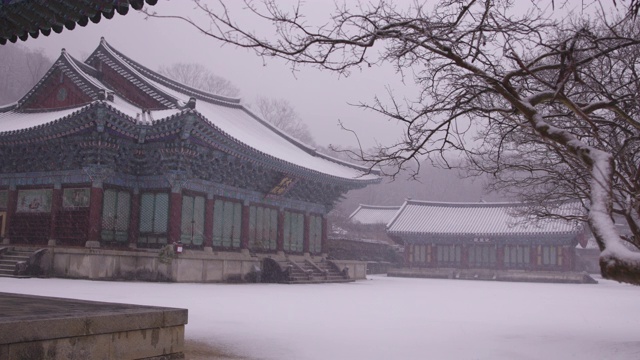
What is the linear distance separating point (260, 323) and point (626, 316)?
29.3 feet

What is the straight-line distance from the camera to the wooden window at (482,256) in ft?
134

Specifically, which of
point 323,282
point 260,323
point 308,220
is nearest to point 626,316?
point 260,323

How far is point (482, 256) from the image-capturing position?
4119 cm

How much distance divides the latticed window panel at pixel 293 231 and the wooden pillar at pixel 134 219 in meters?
7.44

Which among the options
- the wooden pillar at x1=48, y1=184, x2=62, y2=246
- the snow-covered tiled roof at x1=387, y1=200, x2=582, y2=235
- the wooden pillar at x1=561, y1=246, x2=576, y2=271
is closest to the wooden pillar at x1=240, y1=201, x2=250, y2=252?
the wooden pillar at x1=48, y1=184, x2=62, y2=246

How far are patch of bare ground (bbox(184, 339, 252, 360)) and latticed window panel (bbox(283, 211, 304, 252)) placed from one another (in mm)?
18639

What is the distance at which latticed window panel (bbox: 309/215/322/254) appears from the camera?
2759 cm

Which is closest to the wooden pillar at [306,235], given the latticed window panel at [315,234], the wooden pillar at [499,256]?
the latticed window panel at [315,234]

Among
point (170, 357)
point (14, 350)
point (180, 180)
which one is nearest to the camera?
point (14, 350)

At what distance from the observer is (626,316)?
13.2 metres

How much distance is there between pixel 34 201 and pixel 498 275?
29833mm

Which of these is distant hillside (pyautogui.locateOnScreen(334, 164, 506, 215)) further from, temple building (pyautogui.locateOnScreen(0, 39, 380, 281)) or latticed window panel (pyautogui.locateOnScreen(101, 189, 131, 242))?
latticed window panel (pyautogui.locateOnScreen(101, 189, 131, 242))

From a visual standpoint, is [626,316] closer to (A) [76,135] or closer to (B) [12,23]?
(B) [12,23]

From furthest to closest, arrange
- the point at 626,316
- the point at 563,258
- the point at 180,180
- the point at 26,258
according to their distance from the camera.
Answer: the point at 563,258
the point at 180,180
the point at 26,258
the point at 626,316
